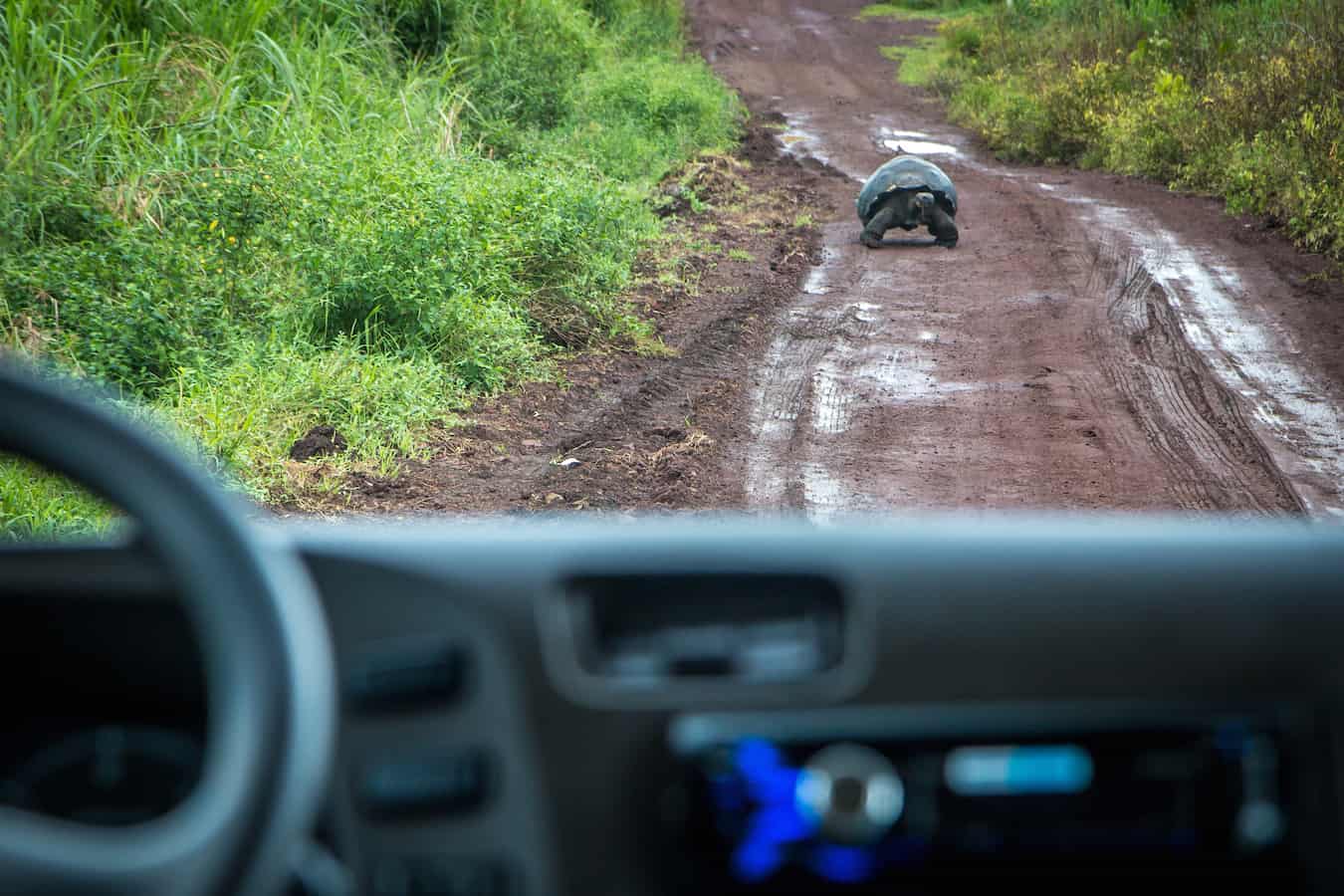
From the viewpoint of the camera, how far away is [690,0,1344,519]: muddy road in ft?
19.2

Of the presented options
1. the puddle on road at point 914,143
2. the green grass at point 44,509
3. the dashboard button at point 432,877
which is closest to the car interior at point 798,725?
the dashboard button at point 432,877

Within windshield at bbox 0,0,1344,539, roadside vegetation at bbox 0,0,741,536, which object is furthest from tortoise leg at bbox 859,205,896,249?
roadside vegetation at bbox 0,0,741,536

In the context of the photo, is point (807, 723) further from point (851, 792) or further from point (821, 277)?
point (821, 277)

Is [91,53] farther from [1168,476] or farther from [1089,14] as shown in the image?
[1089,14]

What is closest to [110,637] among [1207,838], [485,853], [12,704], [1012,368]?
[12,704]

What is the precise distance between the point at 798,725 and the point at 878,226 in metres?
10.5

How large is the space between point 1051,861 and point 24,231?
7.25 m

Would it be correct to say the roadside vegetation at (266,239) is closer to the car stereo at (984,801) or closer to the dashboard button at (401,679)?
the dashboard button at (401,679)

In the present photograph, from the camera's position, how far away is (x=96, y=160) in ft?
26.3

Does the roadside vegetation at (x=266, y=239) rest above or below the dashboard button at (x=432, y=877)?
below

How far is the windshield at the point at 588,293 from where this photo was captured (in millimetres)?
6051

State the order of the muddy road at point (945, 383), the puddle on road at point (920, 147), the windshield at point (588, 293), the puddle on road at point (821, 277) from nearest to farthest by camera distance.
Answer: the muddy road at point (945, 383) → the windshield at point (588, 293) → the puddle on road at point (821, 277) → the puddle on road at point (920, 147)

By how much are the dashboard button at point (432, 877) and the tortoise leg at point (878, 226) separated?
34.8 feet

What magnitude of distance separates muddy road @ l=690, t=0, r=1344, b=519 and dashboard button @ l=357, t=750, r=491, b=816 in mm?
4026
